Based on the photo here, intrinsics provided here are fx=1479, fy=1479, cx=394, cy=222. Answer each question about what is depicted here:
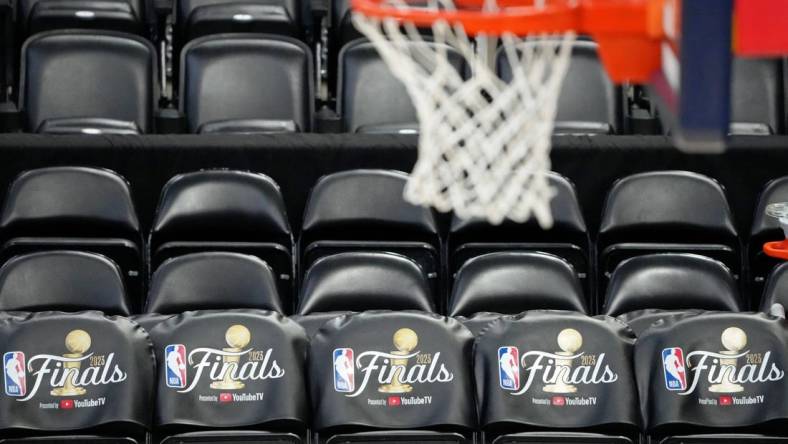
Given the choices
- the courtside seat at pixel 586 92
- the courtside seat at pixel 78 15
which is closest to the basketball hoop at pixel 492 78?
the courtside seat at pixel 586 92

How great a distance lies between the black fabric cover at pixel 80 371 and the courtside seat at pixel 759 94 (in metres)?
3.39

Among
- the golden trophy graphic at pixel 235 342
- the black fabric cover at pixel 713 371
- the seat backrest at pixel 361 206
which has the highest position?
the seat backrest at pixel 361 206

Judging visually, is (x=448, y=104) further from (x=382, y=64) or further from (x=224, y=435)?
(x=382, y=64)

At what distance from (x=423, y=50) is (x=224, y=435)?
1439mm

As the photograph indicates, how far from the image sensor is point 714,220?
617cm

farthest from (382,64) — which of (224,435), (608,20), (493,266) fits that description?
(608,20)

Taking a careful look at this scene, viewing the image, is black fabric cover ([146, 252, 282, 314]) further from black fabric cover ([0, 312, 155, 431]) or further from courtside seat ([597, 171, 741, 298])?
courtside seat ([597, 171, 741, 298])

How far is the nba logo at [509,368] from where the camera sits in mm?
4965

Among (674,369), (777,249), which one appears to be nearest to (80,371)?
(674,369)

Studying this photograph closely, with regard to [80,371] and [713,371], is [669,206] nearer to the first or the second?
[713,371]

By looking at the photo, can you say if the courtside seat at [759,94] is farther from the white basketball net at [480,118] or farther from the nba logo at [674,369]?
the white basketball net at [480,118]

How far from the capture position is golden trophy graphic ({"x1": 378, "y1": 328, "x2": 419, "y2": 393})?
4949 millimetres

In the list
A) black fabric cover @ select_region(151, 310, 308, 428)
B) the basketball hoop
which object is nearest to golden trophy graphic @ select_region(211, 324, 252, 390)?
black fabric cover @ select_region(151, 310, 308, 428)

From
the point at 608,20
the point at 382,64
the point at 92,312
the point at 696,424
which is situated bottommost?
the point at 696,424
